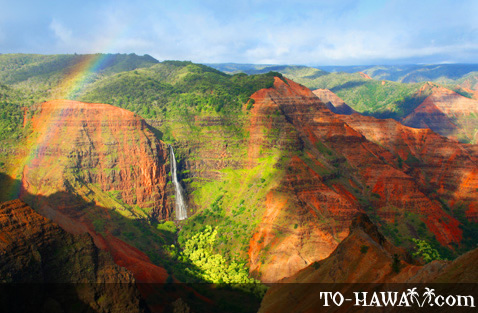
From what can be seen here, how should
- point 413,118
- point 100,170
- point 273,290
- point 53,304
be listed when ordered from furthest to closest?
point 413,118, point 100,170, point 273,290, point 53,304

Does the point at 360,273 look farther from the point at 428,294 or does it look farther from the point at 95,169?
the point at 95,169

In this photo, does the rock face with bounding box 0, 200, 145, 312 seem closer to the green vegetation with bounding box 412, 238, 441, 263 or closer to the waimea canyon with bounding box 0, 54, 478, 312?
the waimea canyon with bounding box 0, 54, 478, 312

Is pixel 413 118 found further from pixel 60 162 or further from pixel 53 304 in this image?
pixel 53 304

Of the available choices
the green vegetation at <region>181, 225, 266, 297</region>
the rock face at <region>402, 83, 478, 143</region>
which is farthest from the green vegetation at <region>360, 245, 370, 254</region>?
the rock face at <region>402, 83, 478, 143</region>

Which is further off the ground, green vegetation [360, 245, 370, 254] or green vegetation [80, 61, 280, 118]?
green vegetation [80, 61, 280, 118]

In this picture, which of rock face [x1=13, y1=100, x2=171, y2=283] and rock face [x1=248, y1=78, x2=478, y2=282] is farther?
rock face [x1=13, y1=100, x2=171, y2=283]

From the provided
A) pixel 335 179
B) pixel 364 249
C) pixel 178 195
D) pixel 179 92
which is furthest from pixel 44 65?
pixel 364 249

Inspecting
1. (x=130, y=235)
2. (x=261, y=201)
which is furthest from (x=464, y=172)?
(x=130, y=235)
